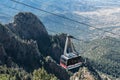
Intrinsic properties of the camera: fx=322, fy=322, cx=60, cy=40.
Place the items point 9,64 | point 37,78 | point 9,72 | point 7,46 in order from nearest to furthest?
point 37,78 < point 9,72 < point 9,64 < point 7,46

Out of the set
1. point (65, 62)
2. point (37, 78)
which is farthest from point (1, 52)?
point (65, 62)

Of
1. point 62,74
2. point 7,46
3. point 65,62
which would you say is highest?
point 65,62

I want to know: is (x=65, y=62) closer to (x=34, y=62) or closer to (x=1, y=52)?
(x=1, y=52)

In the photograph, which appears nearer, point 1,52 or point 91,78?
point 1,52

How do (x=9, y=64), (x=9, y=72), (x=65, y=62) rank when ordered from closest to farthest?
1. (x=65, y=62)
2. (x=9, y=72)
3. (x=9, y=64)

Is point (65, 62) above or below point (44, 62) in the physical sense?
above

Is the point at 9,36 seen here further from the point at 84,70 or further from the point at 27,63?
the point at 84,70

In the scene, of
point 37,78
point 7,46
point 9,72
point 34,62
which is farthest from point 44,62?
point 37,78

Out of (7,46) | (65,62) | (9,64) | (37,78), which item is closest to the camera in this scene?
(65,62)

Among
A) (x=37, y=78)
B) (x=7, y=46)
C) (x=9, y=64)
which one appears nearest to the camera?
(x=37, y=78)
